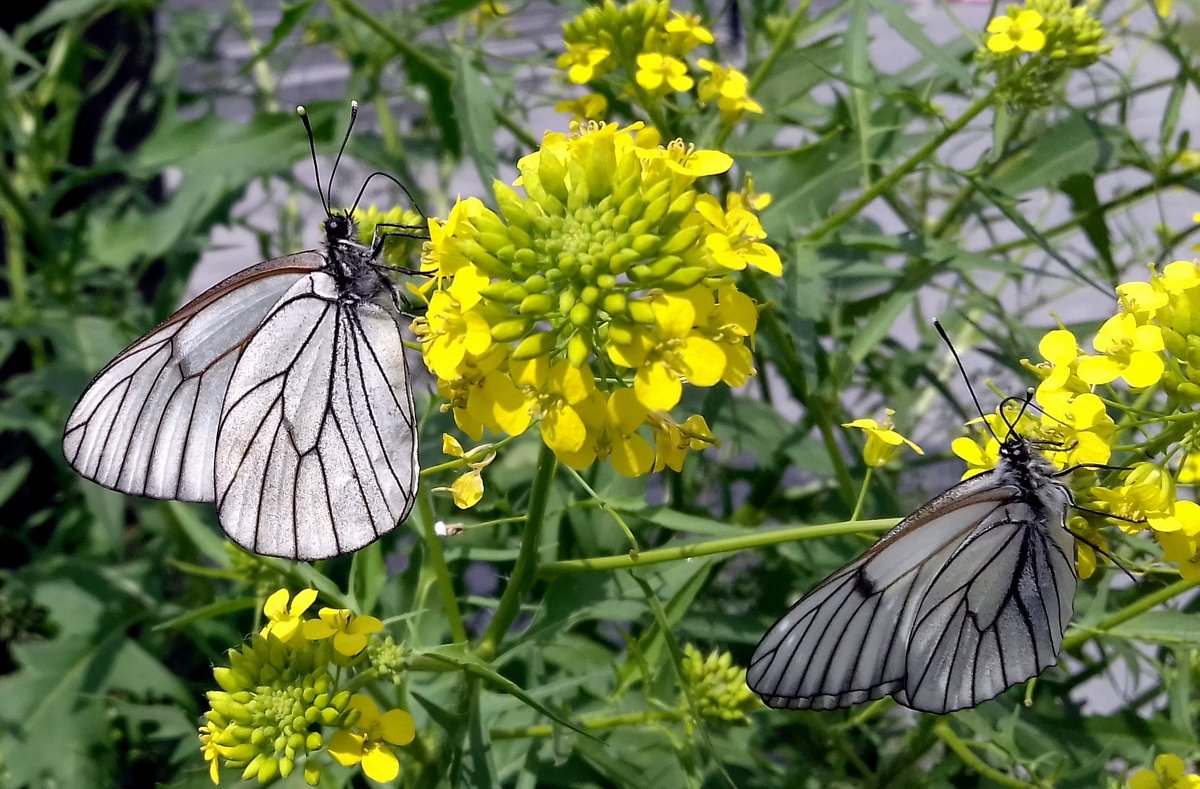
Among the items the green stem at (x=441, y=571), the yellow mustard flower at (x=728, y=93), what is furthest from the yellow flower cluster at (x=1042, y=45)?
the green stem at (x=441, y=571)

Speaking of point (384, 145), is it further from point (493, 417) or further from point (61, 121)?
point (493, 417)

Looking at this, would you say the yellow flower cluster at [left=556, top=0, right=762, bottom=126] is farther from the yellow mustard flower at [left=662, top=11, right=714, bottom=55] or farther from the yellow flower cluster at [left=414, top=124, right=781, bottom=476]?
the yellow flower cluster at [left=414, top=124, right=781, bottom=476]

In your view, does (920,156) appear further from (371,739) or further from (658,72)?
(371,739)

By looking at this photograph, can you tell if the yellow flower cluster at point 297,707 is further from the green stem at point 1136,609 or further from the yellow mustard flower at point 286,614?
the green stem at point 1136,609

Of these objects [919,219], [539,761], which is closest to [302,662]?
[539,761]

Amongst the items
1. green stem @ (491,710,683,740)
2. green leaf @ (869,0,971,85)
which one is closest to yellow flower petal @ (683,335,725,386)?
green stem @ (491,710,683,740)

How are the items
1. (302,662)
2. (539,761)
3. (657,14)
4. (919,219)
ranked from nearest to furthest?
(302,662)
(539,761)
(657,14)
(919,219)

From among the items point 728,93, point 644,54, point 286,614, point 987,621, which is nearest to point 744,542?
point 987,621

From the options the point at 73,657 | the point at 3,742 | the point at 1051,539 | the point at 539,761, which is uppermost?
the point at 1051,539
